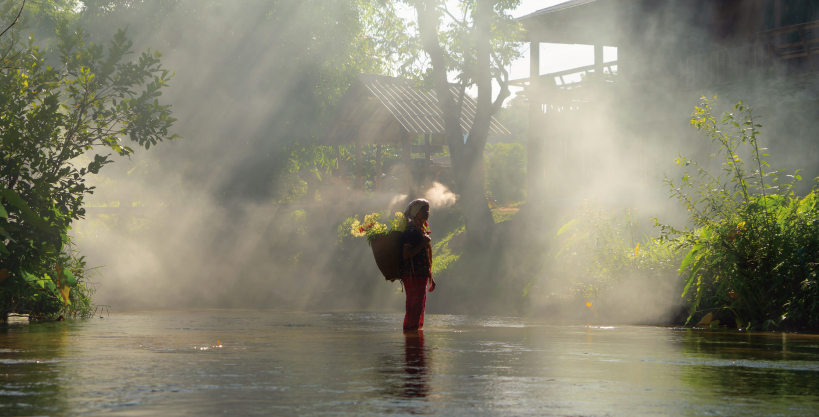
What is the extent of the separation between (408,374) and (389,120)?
28524 millimetres

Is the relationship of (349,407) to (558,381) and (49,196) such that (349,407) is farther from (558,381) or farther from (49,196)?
(49,196)

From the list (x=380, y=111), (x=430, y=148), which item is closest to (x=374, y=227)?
(x=430, y=148)

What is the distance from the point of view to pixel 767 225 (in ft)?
37.3

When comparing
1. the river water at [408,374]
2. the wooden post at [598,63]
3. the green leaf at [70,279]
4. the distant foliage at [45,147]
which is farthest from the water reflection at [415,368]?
the wooden post at [598,63]

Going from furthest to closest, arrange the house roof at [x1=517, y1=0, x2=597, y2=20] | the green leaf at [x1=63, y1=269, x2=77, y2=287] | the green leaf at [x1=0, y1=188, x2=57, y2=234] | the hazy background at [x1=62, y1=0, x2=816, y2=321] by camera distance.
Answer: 1. the hazy background at [x1=62, y1=0, x2=816, y2=321]
2. the house roof at [x1=517, y1=0, x2=597, y2=20]
3. the green leaf at [x1=63, y1=269, x2=77, y2=287]
4. the green leaf at [x1=0, y1=188, x2=57, y2=234]

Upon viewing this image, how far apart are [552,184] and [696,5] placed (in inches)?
259

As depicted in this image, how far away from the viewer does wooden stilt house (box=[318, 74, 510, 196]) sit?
1222 inches

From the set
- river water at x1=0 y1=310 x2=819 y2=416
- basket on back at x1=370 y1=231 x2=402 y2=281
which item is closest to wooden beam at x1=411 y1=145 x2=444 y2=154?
basket on back at x1=370 y1=231 x2=402 y2=281

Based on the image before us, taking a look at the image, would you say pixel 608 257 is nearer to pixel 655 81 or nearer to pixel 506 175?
pixel 655 81

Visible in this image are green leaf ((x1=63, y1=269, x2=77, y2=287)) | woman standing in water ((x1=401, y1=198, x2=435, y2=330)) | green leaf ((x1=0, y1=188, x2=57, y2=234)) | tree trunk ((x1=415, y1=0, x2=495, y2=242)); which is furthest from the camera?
tree trunk ((x1=415, y1=0, x2=495, y2=242))

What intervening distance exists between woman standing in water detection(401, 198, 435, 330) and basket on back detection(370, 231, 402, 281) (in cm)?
7

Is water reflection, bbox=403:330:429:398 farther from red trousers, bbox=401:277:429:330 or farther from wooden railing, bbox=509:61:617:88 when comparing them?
wooden railing, bbox=509:61:617:88

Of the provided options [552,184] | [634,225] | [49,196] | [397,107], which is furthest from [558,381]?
[397,107]

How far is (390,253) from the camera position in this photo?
1061 cm
